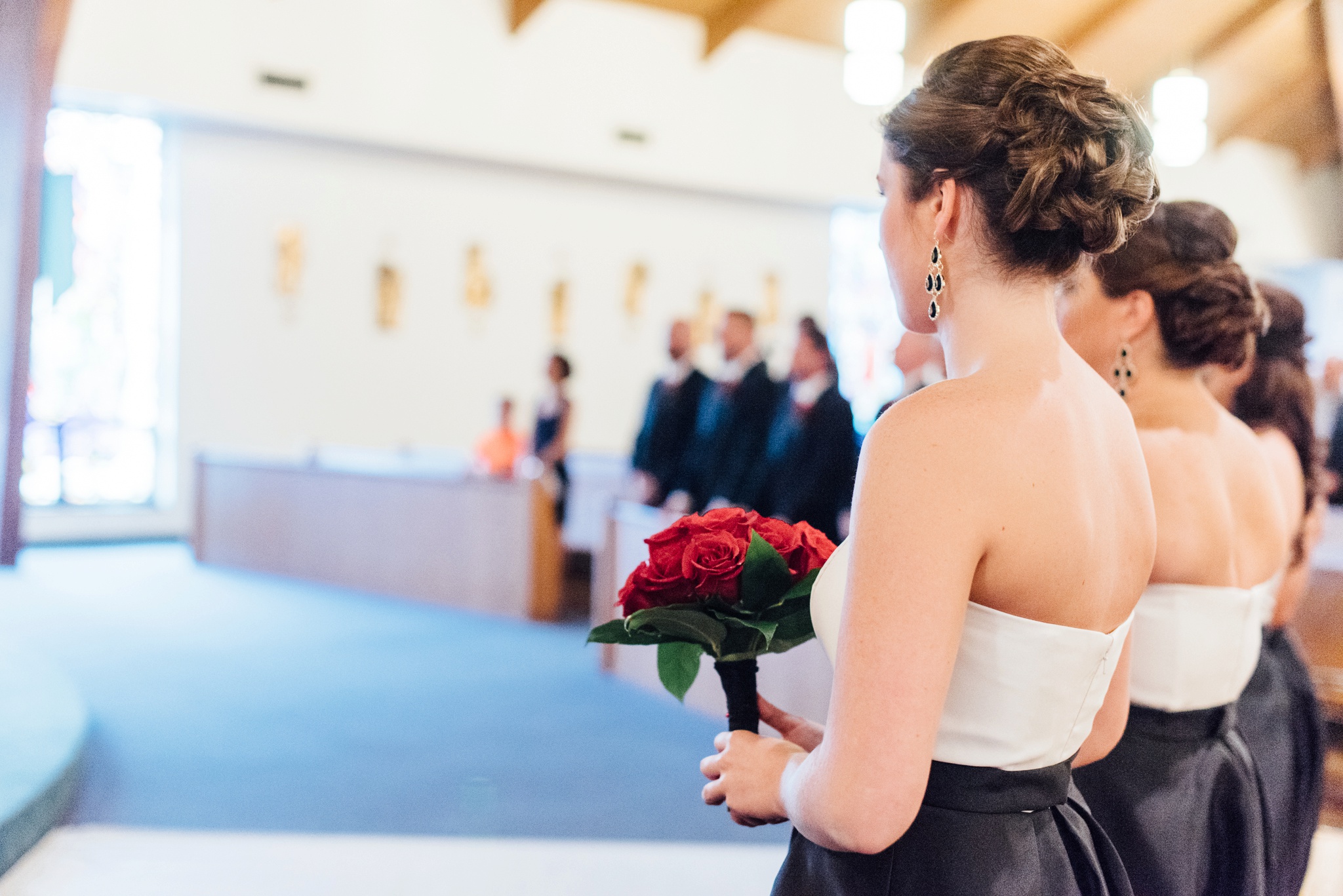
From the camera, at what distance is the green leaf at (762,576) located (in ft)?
4.18

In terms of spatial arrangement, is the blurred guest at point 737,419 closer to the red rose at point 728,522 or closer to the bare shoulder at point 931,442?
the red rose at point 728,522

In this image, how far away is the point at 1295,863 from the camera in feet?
6.84

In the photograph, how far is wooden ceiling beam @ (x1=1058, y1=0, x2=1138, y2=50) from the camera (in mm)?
12680

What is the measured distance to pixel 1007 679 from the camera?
1174 millimetres

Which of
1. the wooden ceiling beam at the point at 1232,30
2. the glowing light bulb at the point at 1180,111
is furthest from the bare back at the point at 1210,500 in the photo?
the wooden ceiling beam at the point at 1232,30

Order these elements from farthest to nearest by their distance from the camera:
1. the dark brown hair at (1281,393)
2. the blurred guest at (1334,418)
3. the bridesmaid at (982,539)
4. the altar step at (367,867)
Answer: the blurred guest at (1334,418), the altar step at (367,867), the dark brown hair at (1281,393), the bridesmaid at (982,539)

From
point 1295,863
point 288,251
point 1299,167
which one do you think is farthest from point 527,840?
point 1299,167

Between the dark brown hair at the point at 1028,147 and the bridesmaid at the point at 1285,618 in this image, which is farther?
the bridesmaid at the point at 1285,618

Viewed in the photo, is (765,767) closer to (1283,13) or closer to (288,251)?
(288,251)

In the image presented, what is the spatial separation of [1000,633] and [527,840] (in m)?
2.58

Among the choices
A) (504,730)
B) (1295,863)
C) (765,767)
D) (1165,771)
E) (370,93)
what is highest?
(370,93)

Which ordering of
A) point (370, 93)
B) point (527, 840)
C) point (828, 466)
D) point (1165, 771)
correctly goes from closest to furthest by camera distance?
point (1165, 771), point (527, 840), point (828, 466), point (370, 93)

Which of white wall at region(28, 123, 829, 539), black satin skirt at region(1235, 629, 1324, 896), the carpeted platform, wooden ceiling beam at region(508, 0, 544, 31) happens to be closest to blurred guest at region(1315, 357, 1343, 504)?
black satin skirt at region(1235, 629, 1324, 896)

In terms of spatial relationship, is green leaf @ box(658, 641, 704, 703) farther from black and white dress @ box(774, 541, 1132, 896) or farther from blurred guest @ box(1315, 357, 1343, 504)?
blurred guest @ box(1315, 357, 1343, 504)
